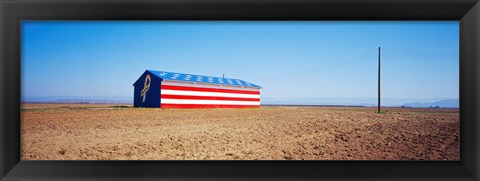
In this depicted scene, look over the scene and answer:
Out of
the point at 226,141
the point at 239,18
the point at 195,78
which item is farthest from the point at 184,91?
the point at 239,18

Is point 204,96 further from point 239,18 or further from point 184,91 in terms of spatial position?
point 239,18

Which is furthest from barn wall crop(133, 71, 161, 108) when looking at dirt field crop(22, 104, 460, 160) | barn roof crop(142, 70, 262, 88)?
dirt field crop(22, 104, 460, 160)

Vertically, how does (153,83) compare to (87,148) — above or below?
above

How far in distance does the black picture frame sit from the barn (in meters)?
→ 3.79

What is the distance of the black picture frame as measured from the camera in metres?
1.43

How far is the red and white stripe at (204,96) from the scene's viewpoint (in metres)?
5.45

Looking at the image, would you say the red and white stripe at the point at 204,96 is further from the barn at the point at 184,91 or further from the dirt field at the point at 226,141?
the dirt field at the point at 226,141

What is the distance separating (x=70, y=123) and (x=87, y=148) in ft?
5.02

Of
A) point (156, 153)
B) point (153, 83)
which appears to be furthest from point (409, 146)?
point (153, 83)

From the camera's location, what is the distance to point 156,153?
92.0 inches

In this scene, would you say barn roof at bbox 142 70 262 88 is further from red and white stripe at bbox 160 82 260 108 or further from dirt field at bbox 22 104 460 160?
dirt field at bbox 22 104 460 160

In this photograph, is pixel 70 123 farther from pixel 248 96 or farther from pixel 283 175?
pixel 248 96

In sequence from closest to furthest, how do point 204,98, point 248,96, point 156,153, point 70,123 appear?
point 156,153, point 70,123, point 204,98, point 248,96

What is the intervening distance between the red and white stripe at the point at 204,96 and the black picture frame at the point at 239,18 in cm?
381
